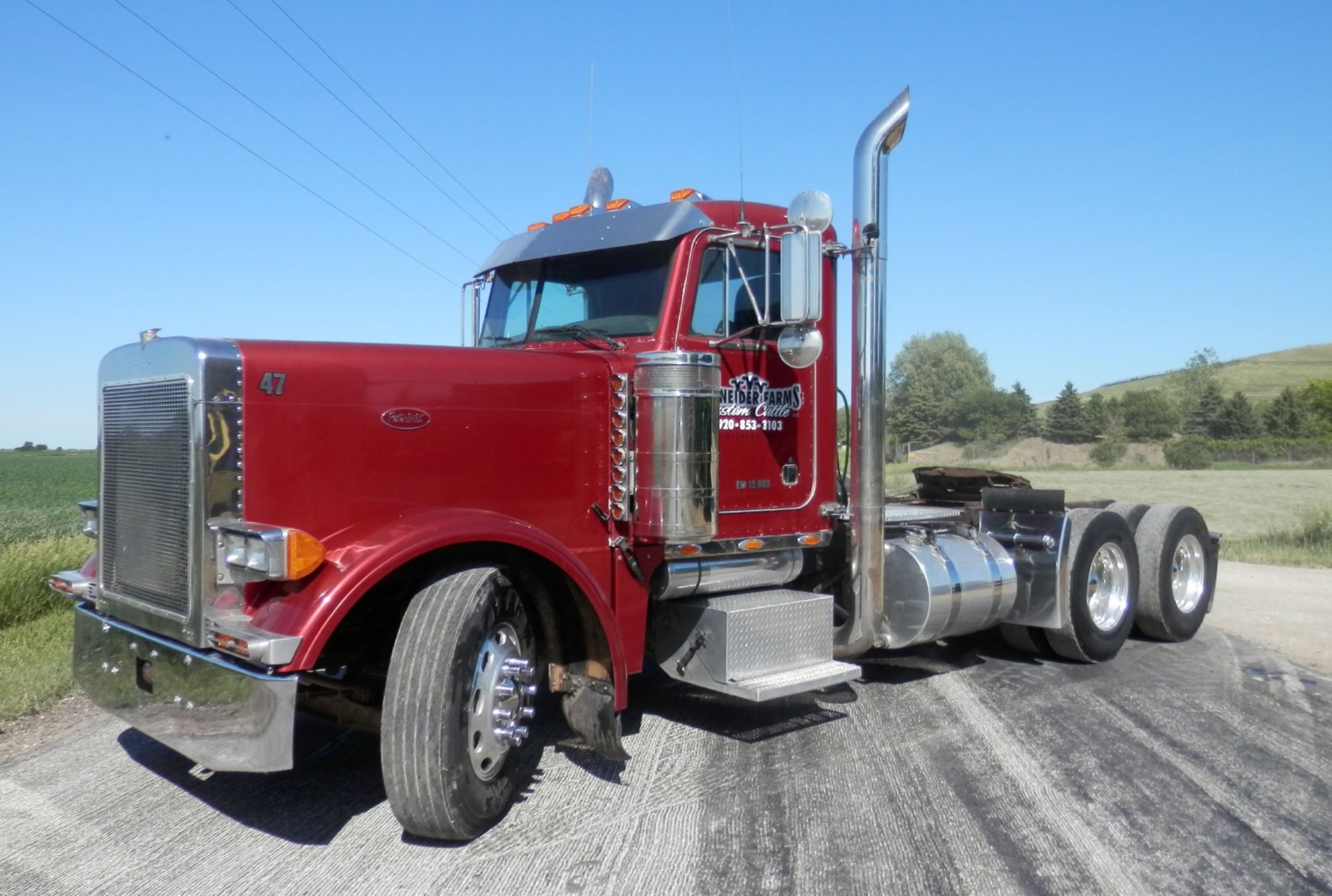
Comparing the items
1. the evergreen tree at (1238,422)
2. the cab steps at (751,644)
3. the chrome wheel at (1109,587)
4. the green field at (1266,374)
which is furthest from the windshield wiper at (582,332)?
the green field at (1266,374)

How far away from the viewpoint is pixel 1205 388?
246 feet

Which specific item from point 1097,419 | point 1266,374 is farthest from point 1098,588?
point 1266,374

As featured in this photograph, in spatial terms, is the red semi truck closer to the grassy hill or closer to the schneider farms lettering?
the schneider farms lettering

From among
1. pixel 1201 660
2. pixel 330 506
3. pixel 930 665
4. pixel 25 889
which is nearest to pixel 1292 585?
pixel 1201 660

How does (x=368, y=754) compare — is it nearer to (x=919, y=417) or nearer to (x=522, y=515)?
(x=522, y=515)

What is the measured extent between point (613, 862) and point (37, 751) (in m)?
3.19

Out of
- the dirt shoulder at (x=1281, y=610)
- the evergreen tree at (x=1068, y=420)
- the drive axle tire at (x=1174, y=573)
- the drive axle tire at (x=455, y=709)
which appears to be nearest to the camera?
the drive axle tire at (x=455, y=709)

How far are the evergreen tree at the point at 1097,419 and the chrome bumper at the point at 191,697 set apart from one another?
5775cm

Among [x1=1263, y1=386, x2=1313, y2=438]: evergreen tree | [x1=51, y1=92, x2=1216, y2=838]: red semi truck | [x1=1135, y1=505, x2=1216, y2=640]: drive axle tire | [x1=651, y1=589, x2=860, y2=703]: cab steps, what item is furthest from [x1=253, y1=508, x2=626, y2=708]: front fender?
[x1=1263, y1=386, x2=1313, y2=438]: evergreen tree

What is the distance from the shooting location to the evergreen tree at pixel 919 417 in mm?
59750

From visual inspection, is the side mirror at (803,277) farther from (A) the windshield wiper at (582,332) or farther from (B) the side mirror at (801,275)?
(A) the windshield wiper at (582,332)

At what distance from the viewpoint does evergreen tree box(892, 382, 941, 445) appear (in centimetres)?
5975

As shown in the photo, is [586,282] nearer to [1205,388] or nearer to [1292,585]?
[1292,585]

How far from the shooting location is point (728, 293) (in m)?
5.18
